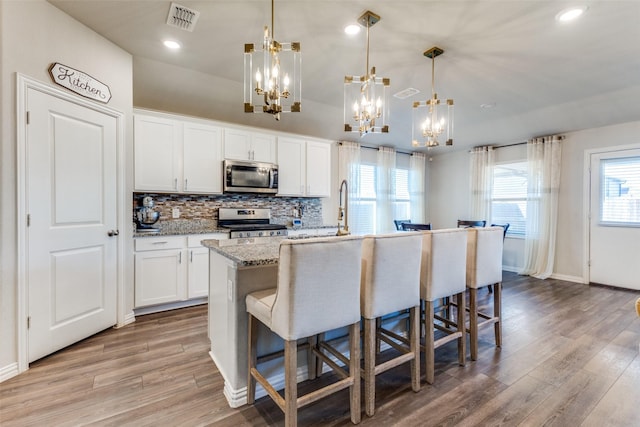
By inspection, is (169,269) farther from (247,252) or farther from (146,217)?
(247,252)

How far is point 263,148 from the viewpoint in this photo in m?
4.30

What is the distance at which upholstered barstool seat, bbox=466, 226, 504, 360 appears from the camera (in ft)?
7.63

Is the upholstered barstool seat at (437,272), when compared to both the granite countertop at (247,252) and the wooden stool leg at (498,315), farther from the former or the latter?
the granite countertop at (247,252)

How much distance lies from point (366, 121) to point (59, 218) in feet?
8.81

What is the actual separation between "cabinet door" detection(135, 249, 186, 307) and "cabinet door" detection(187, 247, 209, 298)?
0.26 feet

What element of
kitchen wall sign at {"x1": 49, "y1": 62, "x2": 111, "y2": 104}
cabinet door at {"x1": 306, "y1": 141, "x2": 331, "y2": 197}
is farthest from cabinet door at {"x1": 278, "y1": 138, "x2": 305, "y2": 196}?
kitchen wall sign at {"x1": 49, "y1": 62, "x2": 111, "y2": 104}

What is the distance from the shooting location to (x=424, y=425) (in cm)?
162

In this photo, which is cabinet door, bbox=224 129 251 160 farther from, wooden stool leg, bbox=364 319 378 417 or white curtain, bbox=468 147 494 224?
white curtain, bbox=468 147 494 224

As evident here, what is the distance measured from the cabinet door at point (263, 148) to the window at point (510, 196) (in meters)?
4.47

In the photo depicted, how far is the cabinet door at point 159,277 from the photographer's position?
317 centimetres

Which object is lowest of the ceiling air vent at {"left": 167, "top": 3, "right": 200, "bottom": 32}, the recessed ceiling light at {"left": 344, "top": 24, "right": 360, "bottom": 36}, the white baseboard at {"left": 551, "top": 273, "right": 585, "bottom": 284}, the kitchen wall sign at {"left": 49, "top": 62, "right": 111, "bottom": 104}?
the white baseboard at {"left": 551, "top": 273, "right": 585, "bottom": 284}

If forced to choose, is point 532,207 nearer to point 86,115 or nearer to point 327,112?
point 327,112

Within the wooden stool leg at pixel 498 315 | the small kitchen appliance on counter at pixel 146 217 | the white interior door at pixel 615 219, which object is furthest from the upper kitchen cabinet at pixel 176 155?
A: the white interior door at pixel 615 219

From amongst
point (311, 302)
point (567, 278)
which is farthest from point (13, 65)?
point (567, 278)
